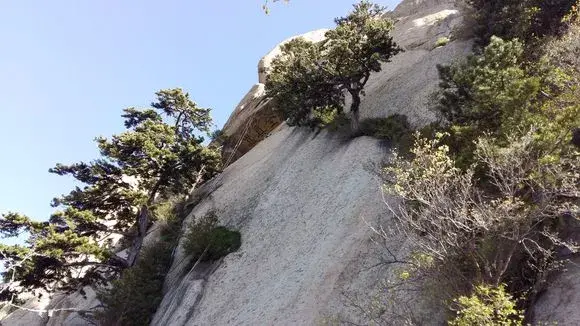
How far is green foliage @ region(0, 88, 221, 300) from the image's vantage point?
70.9 ft

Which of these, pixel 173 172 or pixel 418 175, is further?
pixel 173 172

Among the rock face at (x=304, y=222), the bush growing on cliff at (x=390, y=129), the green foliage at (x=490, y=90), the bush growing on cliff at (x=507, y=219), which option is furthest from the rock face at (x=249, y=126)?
the bush growing on cliff at (x=507, y=219)

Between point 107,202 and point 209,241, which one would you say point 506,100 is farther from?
point 107,202

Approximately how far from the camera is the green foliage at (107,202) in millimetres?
21625

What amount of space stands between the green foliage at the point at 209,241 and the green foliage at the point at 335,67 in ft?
21.1

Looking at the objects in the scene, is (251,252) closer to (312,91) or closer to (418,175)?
(312,91)

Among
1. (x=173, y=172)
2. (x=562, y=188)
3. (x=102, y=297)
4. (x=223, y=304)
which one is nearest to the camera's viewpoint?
(x=562, y=188)

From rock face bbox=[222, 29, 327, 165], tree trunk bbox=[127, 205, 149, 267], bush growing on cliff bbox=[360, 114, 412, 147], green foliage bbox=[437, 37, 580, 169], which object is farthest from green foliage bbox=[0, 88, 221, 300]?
green foliage bbox=[437, 37, 580, 169]

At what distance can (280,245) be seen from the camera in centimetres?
1939

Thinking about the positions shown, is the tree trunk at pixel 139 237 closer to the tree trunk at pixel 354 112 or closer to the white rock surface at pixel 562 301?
the tree trunk at pixel 354 112

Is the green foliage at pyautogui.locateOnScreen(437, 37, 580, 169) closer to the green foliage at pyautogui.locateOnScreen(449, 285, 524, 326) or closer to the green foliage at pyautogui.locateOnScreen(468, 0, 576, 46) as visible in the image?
the green foliage at pyautogui.locateOnScreen(468, 0, 576, 46)

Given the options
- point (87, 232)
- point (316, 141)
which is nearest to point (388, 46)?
point (316, 141)

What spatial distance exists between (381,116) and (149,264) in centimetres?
1331

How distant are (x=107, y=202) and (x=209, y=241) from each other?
22.8ft
